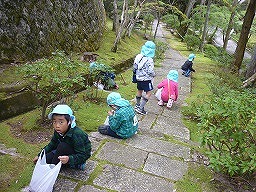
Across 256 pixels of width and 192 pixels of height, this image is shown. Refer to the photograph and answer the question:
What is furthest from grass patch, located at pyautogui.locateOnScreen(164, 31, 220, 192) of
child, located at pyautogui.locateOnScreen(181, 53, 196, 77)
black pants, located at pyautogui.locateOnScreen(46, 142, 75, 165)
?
black pants, located at pyautogui.locateOnScreen(46, 142, 75, 165)

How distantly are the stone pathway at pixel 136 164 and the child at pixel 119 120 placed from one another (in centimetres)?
11

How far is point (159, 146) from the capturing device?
178 inches

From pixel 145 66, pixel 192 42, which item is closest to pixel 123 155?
pixel 145 66

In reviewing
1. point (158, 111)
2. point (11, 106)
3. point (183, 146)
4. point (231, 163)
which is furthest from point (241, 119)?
point (11, 106)

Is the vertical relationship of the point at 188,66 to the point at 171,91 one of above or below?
below

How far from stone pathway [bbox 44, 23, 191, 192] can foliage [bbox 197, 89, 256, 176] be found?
65cm

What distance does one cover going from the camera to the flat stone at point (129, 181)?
3312mm

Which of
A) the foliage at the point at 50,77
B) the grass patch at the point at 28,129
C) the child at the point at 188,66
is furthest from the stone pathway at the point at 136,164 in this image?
the child at the point at 188,66

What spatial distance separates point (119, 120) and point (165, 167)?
109 centimetres

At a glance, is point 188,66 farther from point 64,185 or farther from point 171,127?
point 64,185

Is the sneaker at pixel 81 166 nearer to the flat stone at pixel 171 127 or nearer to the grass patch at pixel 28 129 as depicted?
the grass patch at pixel 28 129

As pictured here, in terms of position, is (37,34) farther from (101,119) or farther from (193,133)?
(193,133)

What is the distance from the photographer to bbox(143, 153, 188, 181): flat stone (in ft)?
12.2

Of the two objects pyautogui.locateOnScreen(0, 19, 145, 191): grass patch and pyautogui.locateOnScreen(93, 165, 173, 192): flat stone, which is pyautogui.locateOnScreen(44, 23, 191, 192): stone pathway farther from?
pyautogui.locateOnScreen(0, 19, 145, 191): grass patch
